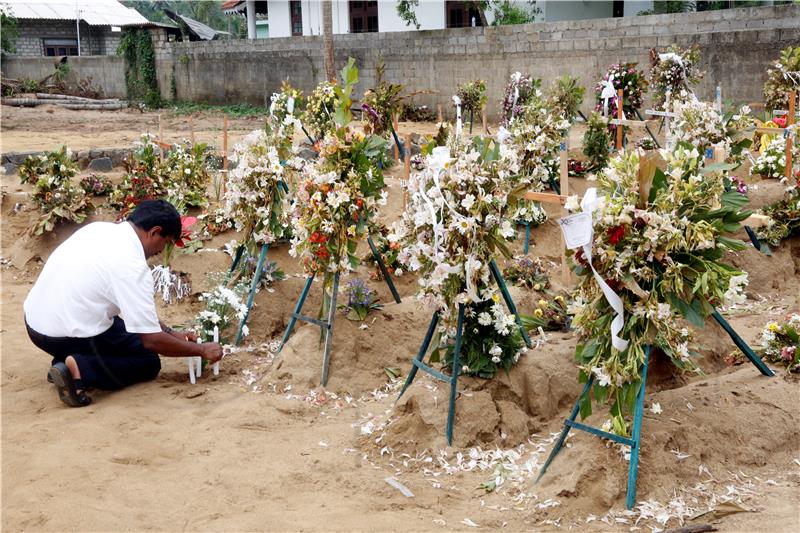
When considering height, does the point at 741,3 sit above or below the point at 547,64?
above

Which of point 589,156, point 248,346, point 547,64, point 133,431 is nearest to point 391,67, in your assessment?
point 547,64

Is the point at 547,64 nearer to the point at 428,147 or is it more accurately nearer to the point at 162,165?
the point at 162,165

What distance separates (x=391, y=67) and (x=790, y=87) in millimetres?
10484

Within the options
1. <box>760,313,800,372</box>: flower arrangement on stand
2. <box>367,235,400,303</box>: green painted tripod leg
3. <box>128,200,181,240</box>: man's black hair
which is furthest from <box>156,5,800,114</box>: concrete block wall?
<box>128,200,181,240</box>: man's black hair

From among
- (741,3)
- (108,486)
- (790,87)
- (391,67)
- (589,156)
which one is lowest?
(108,486)

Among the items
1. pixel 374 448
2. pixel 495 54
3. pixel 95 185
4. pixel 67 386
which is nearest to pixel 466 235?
pixel 374 448

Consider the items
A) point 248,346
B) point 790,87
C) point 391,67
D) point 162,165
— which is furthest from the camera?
point 391,67

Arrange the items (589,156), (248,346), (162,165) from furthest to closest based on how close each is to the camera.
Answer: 1. (589,156)
2. (162,165)
3. (248,346)

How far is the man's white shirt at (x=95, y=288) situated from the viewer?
4.75 m

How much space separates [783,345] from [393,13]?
2073cm

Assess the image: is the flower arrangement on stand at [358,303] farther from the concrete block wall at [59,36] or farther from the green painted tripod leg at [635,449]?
the concrete block wall at [59,36]

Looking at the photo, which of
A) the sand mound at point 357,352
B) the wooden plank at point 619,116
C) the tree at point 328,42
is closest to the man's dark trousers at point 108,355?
the sand mound at point 357,352

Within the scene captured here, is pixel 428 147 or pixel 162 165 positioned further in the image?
pixel 162 165

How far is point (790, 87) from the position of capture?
1162 centimetres
